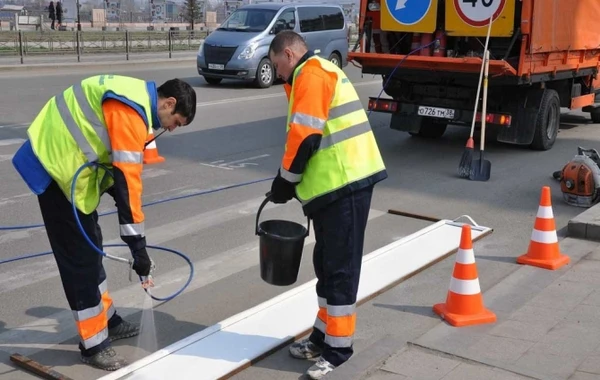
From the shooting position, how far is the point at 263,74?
18.6 m

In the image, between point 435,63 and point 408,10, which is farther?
point 408,10

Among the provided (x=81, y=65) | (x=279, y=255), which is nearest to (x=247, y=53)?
(x=81, y=65)

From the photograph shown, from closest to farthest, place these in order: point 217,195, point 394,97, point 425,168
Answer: point 217,195 < point 425,168 < point 394,97

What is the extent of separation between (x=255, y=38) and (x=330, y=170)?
14.9 metres

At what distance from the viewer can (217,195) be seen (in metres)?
8.10

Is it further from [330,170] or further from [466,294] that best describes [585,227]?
[330,170]

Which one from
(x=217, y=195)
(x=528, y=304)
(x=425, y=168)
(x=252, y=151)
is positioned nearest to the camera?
(x=528, y=304)

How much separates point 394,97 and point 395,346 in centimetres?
746

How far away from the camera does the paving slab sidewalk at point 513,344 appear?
400 cm

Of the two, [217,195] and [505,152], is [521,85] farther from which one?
[217,195]

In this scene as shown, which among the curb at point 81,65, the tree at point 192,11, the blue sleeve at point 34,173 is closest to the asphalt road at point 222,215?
the blue sleeve at point 34,173

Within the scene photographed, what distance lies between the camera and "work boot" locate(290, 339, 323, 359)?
4.30m

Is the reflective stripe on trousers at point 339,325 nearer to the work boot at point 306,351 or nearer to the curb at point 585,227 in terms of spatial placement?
the work boot at point 306,351

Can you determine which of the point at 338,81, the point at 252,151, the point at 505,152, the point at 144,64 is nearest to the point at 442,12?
the point at 505,152
